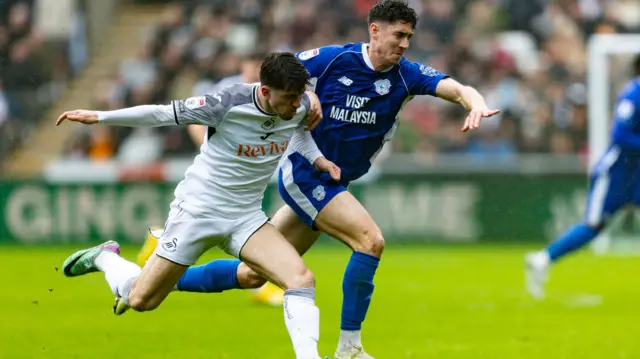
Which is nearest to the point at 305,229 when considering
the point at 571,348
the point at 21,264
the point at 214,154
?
the point at 214,154

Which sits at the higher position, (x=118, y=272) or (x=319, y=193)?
(x=319, y=193)

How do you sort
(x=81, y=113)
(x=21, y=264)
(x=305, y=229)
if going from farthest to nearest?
(x=21, y=264) → (x=305, y=229) → (x=81, y=113)

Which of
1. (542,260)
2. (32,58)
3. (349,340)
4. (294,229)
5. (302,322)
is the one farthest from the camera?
(32,58)

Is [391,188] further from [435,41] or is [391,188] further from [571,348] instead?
[571,348]

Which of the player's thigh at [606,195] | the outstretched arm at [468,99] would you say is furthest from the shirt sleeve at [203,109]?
the player's thigh at [606,195]

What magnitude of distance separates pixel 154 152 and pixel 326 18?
4.24 meters

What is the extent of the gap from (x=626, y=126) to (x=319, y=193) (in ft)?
18.4

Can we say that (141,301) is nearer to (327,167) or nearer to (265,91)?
(327,167)

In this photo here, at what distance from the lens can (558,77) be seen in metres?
20.2

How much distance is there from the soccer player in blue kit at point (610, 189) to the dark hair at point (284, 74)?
6.12 m

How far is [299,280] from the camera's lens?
6742mm

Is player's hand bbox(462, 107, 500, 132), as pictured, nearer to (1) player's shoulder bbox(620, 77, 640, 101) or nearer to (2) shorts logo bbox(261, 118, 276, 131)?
(2) shorts logo bbox(261, 118, 276, 131)

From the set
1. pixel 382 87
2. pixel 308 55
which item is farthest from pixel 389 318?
pixel 308 55

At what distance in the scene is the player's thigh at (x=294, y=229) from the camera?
8.21 metres
